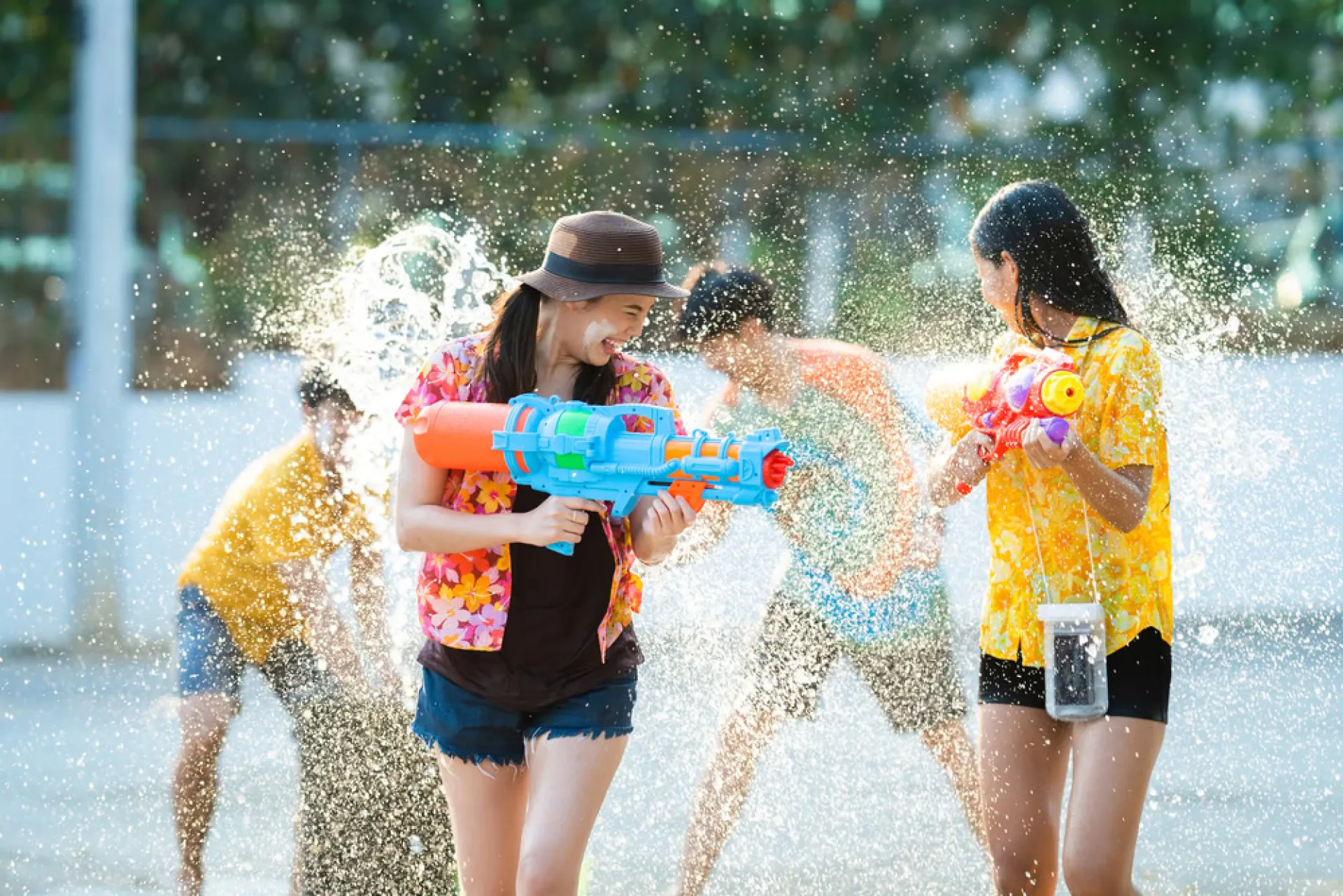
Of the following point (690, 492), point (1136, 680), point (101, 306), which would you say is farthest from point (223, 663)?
point (101, 306)

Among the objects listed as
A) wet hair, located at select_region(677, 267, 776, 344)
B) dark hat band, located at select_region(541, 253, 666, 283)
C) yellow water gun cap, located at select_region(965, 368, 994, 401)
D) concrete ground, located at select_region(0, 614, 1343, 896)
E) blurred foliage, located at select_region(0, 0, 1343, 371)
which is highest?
blurred foliage, located at select_region(0, 0, 1343, 371)

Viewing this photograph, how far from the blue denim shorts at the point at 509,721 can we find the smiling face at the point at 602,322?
60 cm

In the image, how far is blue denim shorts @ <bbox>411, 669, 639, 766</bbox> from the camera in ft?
9.50

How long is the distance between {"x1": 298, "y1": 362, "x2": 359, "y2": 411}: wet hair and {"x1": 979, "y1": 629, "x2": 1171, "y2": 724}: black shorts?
6.35ft

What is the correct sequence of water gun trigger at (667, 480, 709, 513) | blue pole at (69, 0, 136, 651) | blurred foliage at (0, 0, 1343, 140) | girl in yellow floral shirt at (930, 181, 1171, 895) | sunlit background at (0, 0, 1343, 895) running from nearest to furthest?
water gun trigger at (667, 480, 709, 513), girl in yellow floral shirt at (930, 181, 1171, 895), sunlit background at (0, 0, 1343, 895), blue pole at (69, 0, 136, 651), blurred foliage at (0, 0, 1343, 140)

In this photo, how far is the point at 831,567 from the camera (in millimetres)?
4480

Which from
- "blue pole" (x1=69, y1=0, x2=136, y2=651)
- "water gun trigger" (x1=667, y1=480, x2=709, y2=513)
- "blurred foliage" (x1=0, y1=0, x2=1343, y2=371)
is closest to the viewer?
"water gun trigger" (x1=667, y1=480, x2=709, y2=513)

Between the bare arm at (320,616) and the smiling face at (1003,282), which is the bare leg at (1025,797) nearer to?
the smiling face at (1003,282)

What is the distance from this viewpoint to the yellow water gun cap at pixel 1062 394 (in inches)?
117

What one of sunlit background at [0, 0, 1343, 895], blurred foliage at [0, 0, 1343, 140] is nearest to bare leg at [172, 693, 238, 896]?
sunlit background at [0, 0, 1343, 895]

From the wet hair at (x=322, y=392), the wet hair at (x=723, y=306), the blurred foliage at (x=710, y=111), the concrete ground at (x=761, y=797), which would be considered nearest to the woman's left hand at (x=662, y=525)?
the wet hair at (x=322, y=392)

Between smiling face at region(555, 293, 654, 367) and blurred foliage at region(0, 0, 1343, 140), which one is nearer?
smiling face at region(555, 293, 654, 367)

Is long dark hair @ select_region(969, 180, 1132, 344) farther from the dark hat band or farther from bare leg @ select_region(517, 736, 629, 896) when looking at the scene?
bare leg @ select_region(517, 736, 629, 896)

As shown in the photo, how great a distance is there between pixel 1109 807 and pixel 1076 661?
Result: 0.27 metres
